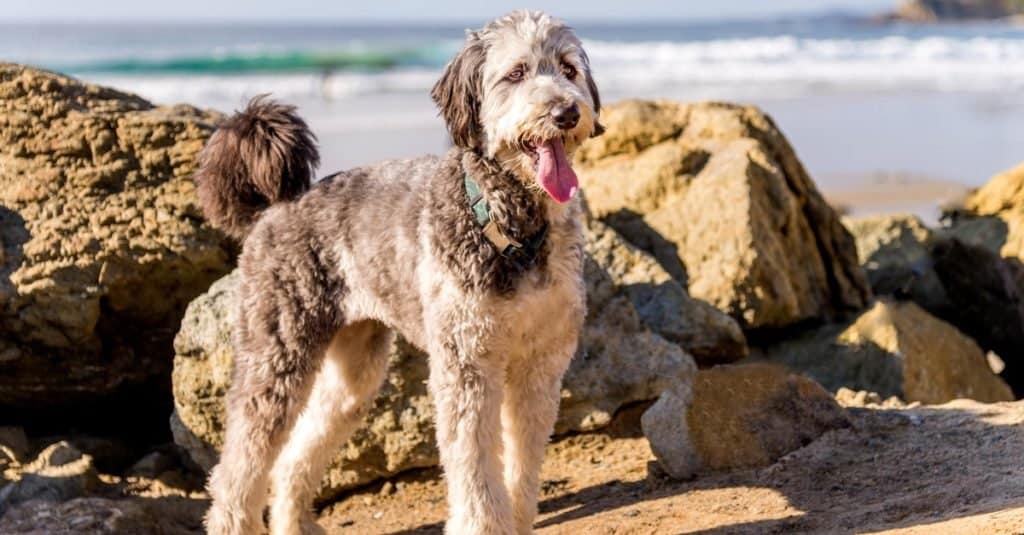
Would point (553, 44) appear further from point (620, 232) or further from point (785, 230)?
point (785, 230)

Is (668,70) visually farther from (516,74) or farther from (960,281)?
(516,74)

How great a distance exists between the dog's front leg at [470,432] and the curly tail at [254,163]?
1303mm

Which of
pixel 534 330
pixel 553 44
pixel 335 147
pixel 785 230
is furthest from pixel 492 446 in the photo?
pixel 335 147

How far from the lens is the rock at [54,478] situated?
293 inches

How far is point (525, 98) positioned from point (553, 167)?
0.32m

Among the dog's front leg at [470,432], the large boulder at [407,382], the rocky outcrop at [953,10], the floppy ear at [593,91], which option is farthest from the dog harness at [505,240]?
the rocky outcrop at [953,10]

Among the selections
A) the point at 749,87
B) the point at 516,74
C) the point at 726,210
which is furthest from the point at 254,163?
the point at 749,87

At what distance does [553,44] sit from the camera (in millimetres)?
5504

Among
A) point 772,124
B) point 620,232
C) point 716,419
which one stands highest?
point 772,124

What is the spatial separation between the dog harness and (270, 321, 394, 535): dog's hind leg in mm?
1332

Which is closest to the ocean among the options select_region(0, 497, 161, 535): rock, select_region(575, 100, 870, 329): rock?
select_region(575, 100, 870, 329): rock

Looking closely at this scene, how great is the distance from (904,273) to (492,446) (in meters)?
6.00

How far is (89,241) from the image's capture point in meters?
8.04

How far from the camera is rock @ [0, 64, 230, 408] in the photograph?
796cm
